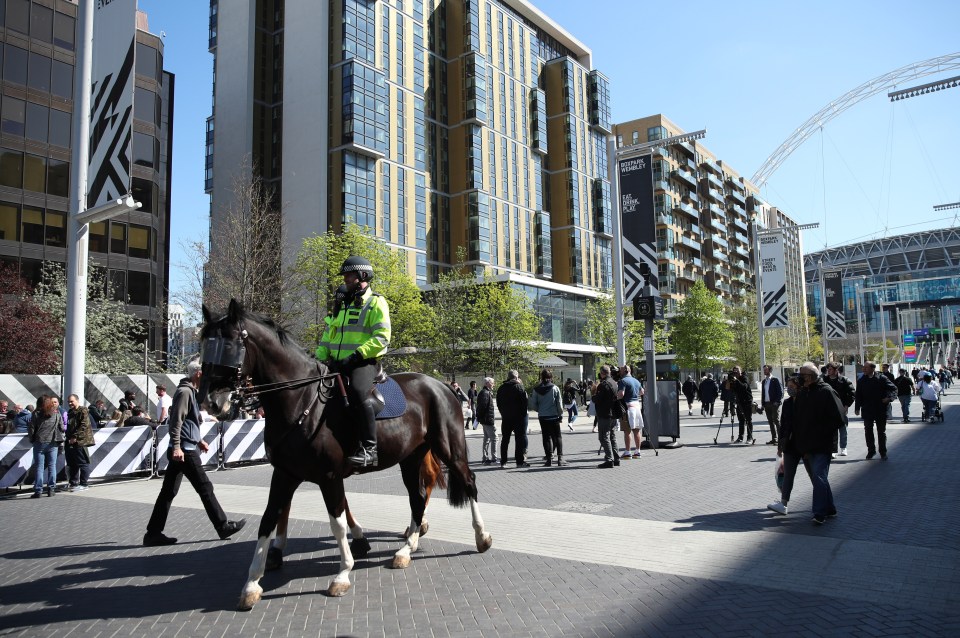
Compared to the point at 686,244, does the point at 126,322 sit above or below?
below

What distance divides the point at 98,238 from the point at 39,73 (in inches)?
400

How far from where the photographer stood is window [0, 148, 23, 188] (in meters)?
38.9

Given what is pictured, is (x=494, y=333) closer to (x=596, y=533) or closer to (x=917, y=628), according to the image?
(x=596, y=533)

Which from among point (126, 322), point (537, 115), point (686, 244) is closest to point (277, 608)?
point (126, 322)

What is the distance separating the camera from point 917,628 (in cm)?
438

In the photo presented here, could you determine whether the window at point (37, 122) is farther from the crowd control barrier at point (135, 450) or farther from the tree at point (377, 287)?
→ the crowd control barrier at point (135, 450)

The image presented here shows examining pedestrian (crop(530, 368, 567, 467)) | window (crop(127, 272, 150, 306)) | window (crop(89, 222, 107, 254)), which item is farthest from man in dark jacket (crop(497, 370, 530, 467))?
window (crop(89, 222, 107, 254))

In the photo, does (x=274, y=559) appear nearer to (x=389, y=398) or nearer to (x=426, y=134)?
(x=389, y=398)

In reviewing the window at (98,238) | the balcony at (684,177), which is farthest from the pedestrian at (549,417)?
the balcony at (684,177)

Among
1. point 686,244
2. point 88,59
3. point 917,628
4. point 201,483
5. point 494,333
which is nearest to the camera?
point 917,628

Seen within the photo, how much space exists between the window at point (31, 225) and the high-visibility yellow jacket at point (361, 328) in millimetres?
42705

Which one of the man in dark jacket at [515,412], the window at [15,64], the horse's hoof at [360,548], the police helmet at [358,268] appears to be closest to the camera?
the police helmet at [358,268]

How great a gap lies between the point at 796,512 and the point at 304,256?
119 ft

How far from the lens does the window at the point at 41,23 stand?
39812 millimetres
